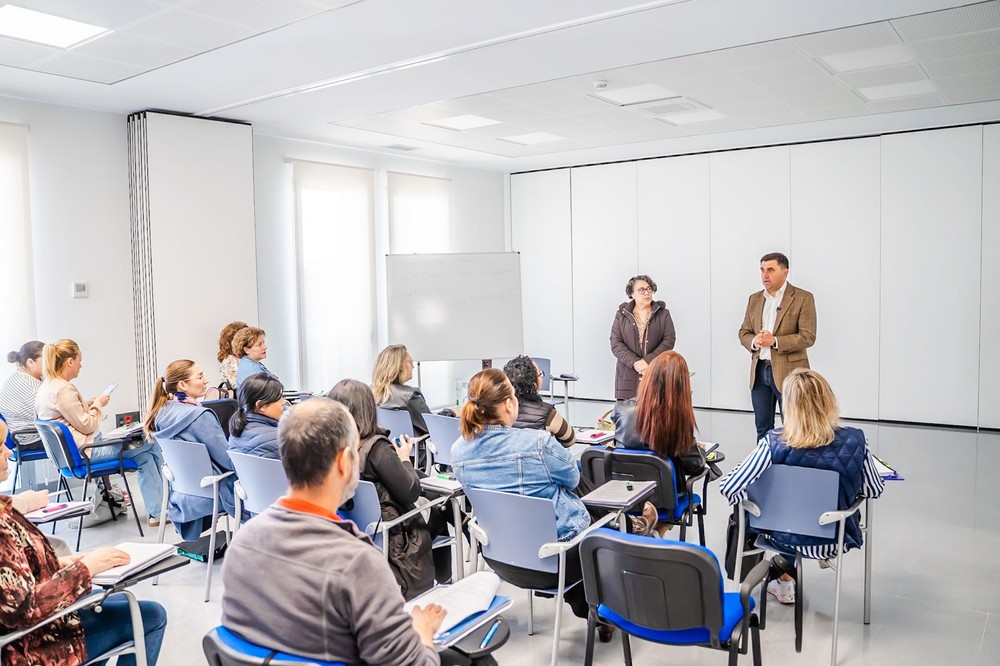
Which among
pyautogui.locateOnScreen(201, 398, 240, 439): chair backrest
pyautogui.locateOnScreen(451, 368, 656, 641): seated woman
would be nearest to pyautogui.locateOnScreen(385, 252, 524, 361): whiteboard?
pyautogui.locateOnScreen(201, 398, 240, 439): chair backrest

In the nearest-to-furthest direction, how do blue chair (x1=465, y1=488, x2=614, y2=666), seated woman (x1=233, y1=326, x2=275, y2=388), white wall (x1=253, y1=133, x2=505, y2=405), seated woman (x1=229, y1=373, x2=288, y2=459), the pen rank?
the pen < blue chair (x1=465, y1=488, x2=614, y2=666) < seated woman (x1=229, y1=373, x2=288, y2=459) < seated woman (x1=233, y1=326, x2=275, y2=388) < white wall (x1=253, y1=133, x2=505, y2=405)

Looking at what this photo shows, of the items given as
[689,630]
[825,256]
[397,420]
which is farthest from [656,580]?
[825,256]

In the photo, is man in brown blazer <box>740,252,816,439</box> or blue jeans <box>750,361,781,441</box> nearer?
man in brown blazer <box>740,252,816,439</box>

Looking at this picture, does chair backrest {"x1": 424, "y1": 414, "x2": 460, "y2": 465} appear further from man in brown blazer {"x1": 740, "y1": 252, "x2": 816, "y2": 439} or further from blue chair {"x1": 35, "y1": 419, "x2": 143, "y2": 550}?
man in brown blazer {"x1": 740, "y1": 252, "x2": 816, "y2": 439}

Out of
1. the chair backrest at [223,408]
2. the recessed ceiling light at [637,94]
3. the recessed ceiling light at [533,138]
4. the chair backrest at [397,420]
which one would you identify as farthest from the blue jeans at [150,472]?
the recessed ceiling light at [533,138]

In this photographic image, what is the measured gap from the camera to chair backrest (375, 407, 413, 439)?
5.04 metres

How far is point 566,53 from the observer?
5188 mm

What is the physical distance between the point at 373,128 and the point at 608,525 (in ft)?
18.2

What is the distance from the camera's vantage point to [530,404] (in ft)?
13.2

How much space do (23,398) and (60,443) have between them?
92 centimetres

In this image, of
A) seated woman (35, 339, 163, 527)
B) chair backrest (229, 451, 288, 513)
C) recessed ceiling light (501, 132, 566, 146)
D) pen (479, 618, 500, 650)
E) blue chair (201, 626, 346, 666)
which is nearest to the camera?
blue chair (201, 626, 346, 666)

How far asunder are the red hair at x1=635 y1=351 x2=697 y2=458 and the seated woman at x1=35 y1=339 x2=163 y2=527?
3.37 m

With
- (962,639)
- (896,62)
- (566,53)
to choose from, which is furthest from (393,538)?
(896,62)

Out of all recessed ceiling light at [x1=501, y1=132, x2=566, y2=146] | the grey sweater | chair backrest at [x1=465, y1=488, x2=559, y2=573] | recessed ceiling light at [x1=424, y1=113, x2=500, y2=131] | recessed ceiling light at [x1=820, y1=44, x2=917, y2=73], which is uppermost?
recessed ceiling light at [x1=501, y1=132, x2=566, y2=146]
